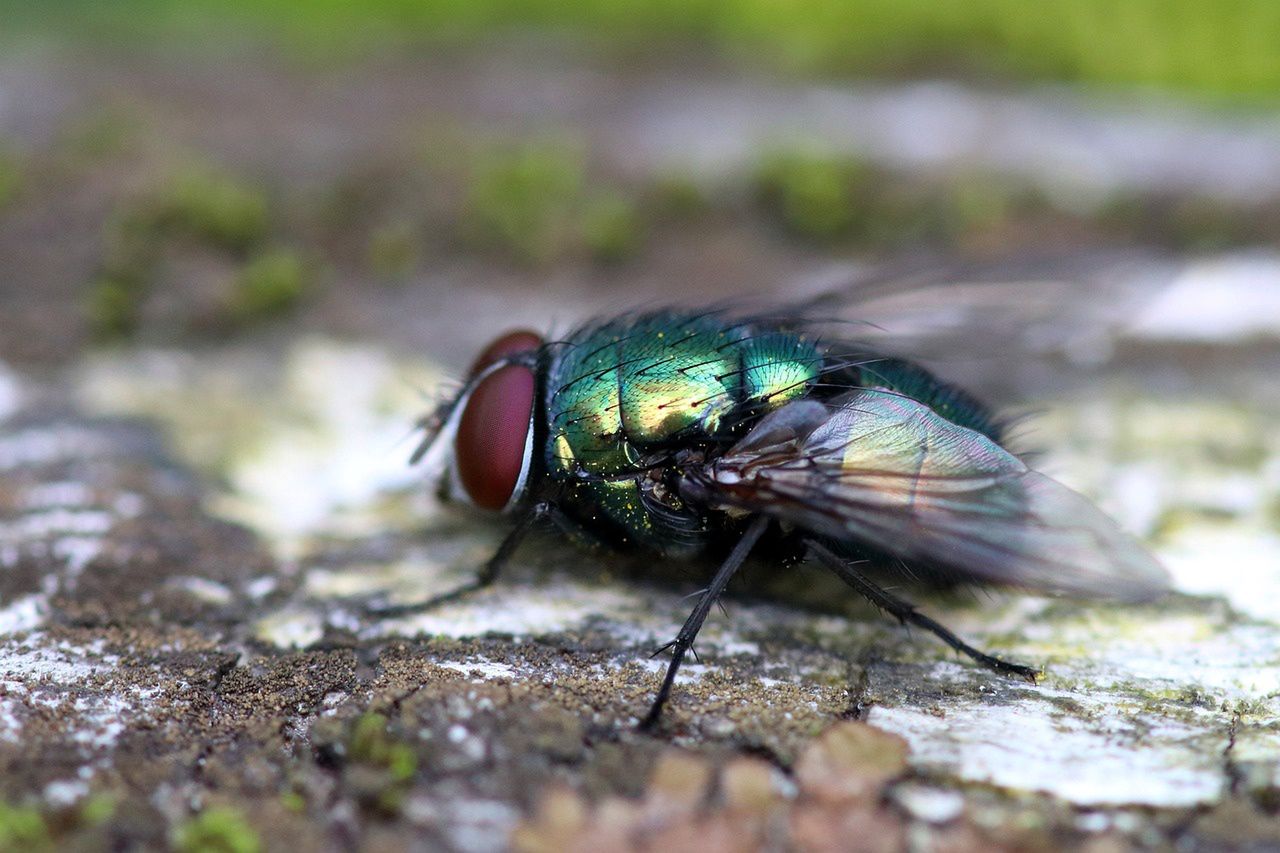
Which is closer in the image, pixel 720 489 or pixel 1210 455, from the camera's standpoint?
pixel 720 489

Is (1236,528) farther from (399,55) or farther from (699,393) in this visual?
(399,55)

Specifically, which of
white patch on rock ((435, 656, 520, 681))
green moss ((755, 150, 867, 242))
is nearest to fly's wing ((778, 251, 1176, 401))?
green moss ((755, 150, 867, 242))

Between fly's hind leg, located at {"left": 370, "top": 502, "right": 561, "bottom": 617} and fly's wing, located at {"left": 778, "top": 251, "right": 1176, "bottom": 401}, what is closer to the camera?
fly's hind leg, located at {"left": 370, "top": 502, "right": 561, "bottom": 617}

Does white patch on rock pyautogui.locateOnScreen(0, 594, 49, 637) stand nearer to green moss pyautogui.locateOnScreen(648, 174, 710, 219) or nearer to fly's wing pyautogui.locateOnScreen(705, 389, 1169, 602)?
fly's wing pyautogui.locateOnScreen(705, 389, 1169, 602)

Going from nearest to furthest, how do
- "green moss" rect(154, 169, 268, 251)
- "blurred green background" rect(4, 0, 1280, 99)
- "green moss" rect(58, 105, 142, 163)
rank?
"green moss" rect(154, 169, 268, 251) → "green moss" rect(58, 105, 142, 163) → "blurred green background" rect(4, 0, 1280, 99)

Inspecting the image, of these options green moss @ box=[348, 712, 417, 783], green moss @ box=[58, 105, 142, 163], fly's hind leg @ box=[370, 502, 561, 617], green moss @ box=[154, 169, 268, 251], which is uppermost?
green moss @ box=[58, 105, 142, 163]

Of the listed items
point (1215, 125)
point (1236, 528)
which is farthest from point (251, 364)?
point (1215, 125)

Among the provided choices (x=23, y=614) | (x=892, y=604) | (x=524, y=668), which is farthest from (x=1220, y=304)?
(x=23, y=614)

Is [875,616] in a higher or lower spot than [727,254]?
lower
